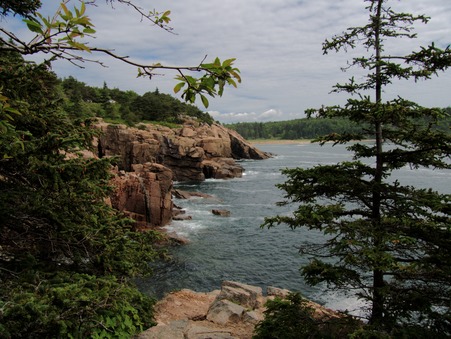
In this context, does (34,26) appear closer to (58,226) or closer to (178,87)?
(178,87)

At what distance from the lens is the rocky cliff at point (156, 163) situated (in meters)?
27.5

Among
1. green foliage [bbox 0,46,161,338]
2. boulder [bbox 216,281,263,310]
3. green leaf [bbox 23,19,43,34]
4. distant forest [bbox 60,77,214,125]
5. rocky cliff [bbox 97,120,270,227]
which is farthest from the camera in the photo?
distant forest [bbox 60,77,214,125]

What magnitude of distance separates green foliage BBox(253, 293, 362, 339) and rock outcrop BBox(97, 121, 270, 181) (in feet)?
121

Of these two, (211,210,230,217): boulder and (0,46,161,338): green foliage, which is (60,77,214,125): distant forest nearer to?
(211,210,230,217): boulder

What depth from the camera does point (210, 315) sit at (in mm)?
11867

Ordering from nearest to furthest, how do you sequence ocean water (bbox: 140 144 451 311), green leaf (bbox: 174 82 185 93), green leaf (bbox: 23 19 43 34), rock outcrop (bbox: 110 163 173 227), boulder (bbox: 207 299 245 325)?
green leaf (bbox: 23 19 43 34) → green leaf (bbox: 174 82 185 93) → boulder (bbox: 207 299 245 325) → ocean water (bbox: 140 144 451 311) → rock outcrop (bbox: 110 163 173 227)

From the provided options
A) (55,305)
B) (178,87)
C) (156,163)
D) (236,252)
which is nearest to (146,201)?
(236,252)

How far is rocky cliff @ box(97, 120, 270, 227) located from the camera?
90.3 ft

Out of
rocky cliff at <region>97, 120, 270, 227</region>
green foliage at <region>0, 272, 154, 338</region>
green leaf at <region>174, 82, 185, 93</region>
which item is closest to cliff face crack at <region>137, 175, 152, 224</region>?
rocky cliff at <region>97, 120, 270, 227</region>

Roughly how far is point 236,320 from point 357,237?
6430 millimetres

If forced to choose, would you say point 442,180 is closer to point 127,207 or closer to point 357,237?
point 127,207

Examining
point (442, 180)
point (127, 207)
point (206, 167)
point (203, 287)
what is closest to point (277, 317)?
point (203, 287)

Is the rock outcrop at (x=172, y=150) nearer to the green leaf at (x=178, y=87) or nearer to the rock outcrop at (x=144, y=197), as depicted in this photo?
the rock outcrop at (x=144, y=197)

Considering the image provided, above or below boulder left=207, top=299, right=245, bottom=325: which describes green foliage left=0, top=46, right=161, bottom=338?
above
